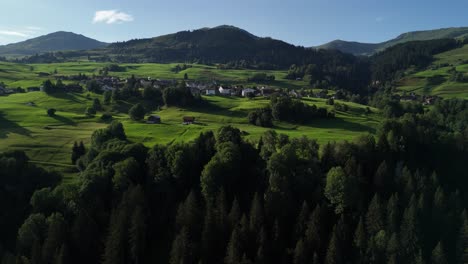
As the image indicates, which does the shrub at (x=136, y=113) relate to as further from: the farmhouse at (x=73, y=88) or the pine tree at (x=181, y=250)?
the pine tree at (x=181, y=250)

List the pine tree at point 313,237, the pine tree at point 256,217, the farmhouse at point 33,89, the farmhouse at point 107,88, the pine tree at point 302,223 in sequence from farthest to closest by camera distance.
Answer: the farmhouse at point 107,88 < the farmhouse at point 33,89 < the pine tree at point 302,223 < the pine tree at point 256,217 < the pine tree at point 313,237

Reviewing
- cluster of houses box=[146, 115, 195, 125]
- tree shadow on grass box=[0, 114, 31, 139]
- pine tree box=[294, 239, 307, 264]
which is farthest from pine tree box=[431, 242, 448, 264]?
tree shadow on grass box=[0, 114, 31, 139]

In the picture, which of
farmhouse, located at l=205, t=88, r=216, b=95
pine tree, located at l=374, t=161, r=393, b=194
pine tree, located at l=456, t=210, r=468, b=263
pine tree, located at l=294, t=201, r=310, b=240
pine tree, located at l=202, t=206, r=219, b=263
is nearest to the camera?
pine tree, located at l=456, t=210, r=468, b=263

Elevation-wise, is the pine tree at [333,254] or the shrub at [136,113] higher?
the shrub at [136,113]

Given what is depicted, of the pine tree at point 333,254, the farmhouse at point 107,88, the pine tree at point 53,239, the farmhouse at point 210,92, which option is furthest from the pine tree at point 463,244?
the farmhouse at point 107,88

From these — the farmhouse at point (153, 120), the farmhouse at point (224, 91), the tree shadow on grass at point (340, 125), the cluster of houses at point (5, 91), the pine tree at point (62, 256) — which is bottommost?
the pine tree at point (62, 256)

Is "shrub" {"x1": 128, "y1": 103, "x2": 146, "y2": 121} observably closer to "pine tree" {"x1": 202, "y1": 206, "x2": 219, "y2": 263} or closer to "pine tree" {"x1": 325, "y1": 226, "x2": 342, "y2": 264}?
"pine tree" {"x1": 202, "y1": 206, "x2": 219, "y2": 263}

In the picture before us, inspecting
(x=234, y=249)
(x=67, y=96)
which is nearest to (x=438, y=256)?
(x=234, y=249)
